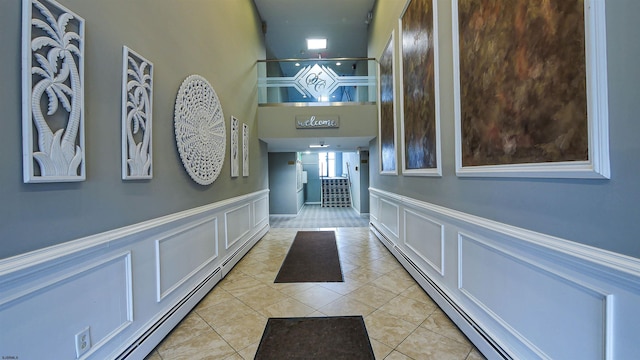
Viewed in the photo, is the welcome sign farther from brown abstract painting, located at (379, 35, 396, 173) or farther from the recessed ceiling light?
the recessed ceiling light

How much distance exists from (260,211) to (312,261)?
1.88 meters

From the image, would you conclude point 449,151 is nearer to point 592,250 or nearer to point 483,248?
point 483,248

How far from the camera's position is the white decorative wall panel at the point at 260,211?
15.6 feet

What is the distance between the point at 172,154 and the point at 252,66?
331cm

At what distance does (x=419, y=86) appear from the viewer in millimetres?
2756

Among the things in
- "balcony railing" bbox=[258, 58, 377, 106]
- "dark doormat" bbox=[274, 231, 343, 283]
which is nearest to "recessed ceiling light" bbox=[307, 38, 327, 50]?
"balcony railing" bbox=[258, 58, 377, 106]

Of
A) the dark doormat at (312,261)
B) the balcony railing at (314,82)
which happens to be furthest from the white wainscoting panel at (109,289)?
the balcony railing at (314,82)

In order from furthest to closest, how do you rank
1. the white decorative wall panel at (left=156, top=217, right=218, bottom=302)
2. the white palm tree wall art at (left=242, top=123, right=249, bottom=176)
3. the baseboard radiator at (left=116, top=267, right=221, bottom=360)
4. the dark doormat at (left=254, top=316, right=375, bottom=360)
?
A: the white palm tree wall art at (left=242, top=123, right=249, bottom=176) → the white decorative wall panel at (left=156, top=217, right=218, bottom=302) → the dark doormat at (left=254, top=316, right=375, bottom=360) → the baseboard radiator at (left=116, top=267, right=221, bottom=360)

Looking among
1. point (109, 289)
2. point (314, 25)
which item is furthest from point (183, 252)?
point (314, 25)

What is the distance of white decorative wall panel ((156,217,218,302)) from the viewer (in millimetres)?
1982

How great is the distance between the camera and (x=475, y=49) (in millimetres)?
1775

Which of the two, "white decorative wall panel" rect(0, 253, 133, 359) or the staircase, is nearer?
"white decorative wall panel" rect(0, 253, 133, 359)

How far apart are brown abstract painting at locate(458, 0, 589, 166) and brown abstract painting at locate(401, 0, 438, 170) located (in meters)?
0.50

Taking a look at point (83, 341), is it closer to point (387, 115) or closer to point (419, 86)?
point (419, 86)
